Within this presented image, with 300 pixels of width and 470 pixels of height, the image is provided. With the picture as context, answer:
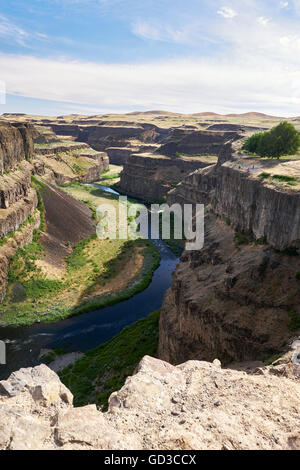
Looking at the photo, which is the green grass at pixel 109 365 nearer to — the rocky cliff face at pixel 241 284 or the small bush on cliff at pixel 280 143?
the rocky cliff face at pixel 241 284

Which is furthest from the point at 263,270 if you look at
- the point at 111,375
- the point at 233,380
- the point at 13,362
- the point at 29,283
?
the point at 29,283

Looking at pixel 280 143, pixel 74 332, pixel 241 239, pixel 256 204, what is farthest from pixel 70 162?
pixel 256 204

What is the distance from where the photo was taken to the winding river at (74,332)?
129 feet

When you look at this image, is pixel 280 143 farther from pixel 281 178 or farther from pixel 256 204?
pixel 256 204

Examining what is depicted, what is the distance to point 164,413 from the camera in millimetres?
13617

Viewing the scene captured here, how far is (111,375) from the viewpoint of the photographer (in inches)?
1287

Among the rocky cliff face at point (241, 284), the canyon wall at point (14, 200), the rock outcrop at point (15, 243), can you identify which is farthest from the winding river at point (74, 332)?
the rocky cliff face at point (241, 284)

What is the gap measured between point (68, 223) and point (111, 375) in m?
48.6

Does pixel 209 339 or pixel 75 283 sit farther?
pixel 75 283

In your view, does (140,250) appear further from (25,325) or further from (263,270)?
(263,270)

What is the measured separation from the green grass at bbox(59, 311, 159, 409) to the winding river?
3493 mm

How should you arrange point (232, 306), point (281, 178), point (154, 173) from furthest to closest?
point (154, 173)
point (281, 178)
point (232, 306)

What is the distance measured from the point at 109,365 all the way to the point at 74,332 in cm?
1173

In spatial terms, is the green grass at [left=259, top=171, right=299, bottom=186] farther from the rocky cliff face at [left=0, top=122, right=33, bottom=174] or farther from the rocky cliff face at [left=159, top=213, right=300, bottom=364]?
the rocky cliff face at [left=0, top=122, right=33, bottom=174]
